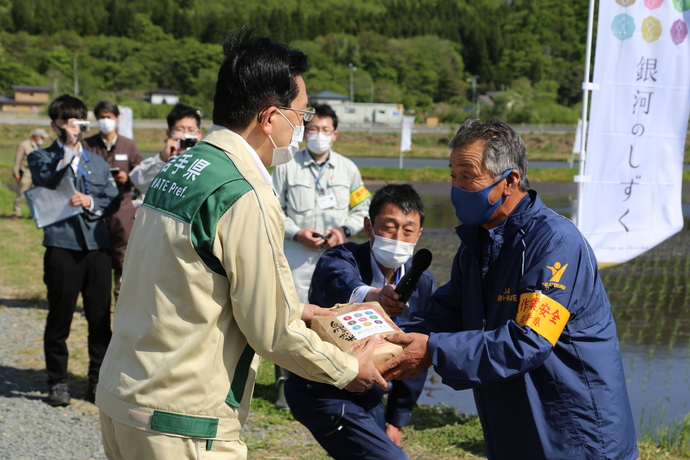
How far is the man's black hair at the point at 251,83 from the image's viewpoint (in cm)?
237

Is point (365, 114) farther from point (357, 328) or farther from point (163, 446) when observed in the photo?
point (163, 446)

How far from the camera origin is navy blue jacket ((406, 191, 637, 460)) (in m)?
2.55

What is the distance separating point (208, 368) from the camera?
2.21 m

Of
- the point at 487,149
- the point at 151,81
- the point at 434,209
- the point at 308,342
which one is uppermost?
the point at 151,81

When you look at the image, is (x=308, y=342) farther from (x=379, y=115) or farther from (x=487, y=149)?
(x=379, y=115)

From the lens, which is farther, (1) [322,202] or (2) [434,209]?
(2) [434,209]

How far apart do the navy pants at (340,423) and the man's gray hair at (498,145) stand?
4.31 feet

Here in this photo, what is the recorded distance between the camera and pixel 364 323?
118 inches

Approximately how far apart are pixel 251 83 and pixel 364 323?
3.87 feet

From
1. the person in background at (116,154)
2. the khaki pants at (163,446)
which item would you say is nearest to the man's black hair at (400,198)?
the khaki pants at (163,446)

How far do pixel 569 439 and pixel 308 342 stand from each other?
1058 millimetres

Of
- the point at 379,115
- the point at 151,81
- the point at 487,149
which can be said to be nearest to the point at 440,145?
the point at 379,115

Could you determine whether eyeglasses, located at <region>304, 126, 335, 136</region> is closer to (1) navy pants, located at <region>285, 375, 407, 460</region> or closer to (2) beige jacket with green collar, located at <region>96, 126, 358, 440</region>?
(1) navy pants, located at <region>285, 375, 407, 460</region>

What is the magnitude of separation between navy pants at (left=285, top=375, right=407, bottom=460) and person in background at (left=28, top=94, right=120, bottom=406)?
2.70 meters
